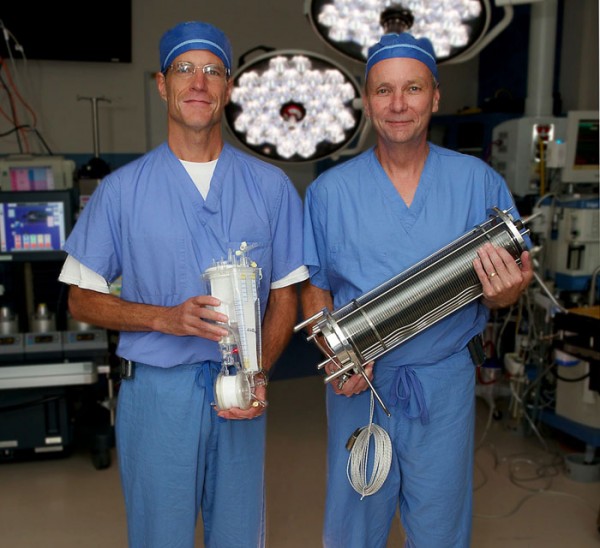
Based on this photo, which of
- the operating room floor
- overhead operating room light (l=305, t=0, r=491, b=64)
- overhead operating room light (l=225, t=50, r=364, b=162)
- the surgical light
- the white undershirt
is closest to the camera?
the surgical light

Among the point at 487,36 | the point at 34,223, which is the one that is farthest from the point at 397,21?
the point at 34,223

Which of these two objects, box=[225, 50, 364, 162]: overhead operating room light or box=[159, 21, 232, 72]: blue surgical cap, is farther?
box=[225, 50, 364, 162]: overhead operating room light

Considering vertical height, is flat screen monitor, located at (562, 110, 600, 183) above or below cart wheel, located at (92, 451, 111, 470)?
above

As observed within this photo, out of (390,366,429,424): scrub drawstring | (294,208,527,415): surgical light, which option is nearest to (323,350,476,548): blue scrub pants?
(390,366,429,424): scrub drawstring

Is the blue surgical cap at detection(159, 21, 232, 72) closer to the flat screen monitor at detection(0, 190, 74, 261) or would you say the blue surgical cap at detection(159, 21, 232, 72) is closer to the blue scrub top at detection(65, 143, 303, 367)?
the blue scrub top at detection(65, 143, 303, 367)

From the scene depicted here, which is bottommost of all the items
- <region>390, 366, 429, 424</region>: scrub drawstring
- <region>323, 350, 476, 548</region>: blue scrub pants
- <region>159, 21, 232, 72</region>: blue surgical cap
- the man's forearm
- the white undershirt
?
<region>323, 350, 476, 548</region>: blue scrub pants

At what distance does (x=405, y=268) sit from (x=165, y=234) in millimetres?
507

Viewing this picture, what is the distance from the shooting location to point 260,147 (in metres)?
2.78

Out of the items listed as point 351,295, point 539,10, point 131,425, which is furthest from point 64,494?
point 539,10

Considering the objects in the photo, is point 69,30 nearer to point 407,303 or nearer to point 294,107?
point 294,107

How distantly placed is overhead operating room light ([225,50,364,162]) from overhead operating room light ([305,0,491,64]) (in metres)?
0.33

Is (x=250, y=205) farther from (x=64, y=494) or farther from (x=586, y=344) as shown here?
(x=64, y=494)

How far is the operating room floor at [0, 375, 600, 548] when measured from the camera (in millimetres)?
2453

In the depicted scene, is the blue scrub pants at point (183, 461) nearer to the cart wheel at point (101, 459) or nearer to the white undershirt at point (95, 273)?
the white undershirt at point (95, 273)
